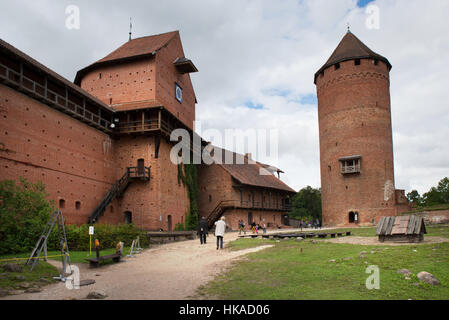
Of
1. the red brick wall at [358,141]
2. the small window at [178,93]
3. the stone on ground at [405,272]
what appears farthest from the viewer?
the red brick wall at [358,141]

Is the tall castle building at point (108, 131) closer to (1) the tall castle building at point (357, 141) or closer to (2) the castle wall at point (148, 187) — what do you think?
(2) the castle wall at point (148, 187)

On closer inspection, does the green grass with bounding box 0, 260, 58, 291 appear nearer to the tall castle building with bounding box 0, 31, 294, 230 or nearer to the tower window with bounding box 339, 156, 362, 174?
the tall castle building with bounding box 0, 31, 294, 230

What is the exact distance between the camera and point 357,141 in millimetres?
39500

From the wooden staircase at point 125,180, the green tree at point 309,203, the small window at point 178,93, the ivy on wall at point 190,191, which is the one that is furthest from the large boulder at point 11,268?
the green tree at point 309,203

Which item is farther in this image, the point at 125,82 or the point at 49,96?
the point at 125,82

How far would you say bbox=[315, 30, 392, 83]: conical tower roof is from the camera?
134ft

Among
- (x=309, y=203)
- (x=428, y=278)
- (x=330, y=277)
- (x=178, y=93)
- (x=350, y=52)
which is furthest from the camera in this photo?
(x=309, y=203)

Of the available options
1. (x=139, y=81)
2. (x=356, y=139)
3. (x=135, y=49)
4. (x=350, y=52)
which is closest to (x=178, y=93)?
(x=139, y=81)

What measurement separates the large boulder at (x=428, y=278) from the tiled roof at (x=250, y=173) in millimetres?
29749

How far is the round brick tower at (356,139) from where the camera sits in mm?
38531

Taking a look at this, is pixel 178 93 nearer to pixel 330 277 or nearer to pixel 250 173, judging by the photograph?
pixel 250 173

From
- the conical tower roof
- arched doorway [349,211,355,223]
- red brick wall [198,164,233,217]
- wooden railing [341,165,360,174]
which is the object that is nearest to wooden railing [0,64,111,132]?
red brick wall [198,164,233,217]

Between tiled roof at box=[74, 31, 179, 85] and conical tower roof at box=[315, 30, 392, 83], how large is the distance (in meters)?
20.2

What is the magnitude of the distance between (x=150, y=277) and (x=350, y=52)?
39.3m
